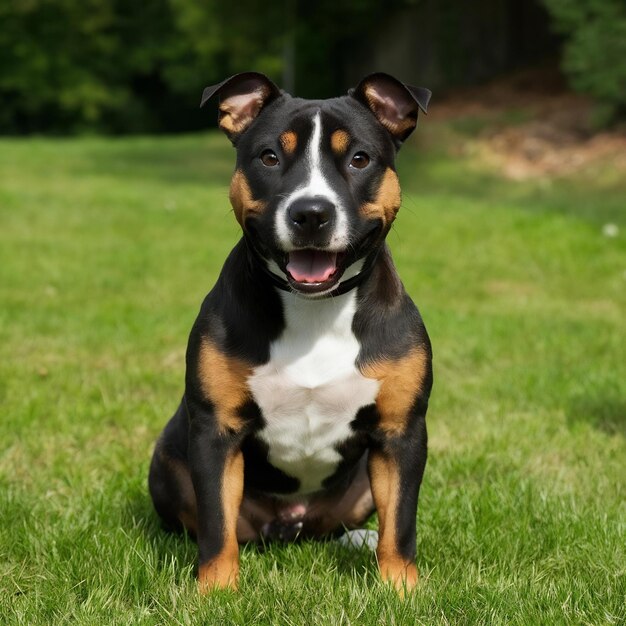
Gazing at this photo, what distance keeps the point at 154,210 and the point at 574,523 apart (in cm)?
988

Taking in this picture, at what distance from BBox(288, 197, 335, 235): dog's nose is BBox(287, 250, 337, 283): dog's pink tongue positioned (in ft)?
0.52

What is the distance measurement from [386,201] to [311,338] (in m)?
0.51

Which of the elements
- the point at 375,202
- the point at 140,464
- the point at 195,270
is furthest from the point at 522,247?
the point at 375,202

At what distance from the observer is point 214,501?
10.2 feet

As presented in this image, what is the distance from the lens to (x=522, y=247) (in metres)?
10.5

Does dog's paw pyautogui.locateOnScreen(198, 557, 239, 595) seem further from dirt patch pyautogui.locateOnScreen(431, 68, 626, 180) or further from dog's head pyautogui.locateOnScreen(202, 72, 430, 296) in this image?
dirt patch pyautogui.locateOnScreen(431, 68, 626, 180)

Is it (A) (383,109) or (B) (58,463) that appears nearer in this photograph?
(A) (383,109)

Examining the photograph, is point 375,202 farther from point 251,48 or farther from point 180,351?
point 251,48

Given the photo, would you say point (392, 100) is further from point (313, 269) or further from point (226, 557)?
point (226, 557)

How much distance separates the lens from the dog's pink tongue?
310cm

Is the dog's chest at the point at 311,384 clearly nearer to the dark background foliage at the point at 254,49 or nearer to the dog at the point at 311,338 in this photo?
the dog at the point at 311,338

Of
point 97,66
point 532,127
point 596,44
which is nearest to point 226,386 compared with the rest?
point 596,44

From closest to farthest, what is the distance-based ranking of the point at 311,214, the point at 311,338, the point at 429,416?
the point at 311,214, the point at 311,338, the point at 429,416

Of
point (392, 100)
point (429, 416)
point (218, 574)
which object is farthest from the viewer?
point (429, 416)
